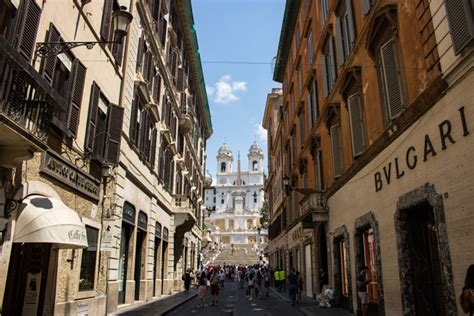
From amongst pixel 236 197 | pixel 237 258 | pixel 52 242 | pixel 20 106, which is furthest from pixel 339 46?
pixel 236 197

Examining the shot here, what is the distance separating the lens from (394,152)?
1041cm

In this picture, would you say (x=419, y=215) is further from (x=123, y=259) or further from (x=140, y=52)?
(x=140, y=52)

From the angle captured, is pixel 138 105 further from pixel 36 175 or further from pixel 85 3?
pixel 36 175

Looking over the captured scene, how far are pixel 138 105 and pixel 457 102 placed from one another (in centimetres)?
1326

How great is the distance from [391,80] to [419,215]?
354 cm

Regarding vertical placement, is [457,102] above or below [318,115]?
below

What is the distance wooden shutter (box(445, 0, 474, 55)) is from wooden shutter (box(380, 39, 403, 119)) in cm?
287

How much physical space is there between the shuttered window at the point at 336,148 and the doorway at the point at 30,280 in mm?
11076

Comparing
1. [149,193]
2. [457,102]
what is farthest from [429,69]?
[149,193]

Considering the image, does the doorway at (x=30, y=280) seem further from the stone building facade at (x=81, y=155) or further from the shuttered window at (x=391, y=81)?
the shuttered window at (x=391, y=81)

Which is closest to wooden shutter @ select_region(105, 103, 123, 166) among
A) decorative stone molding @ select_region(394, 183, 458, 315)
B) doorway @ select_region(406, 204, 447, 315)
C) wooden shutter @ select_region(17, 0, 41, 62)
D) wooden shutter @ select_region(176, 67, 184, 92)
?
wooden shutter @ select_region(17, 0, 41, 62)

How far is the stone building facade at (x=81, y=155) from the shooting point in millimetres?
7684

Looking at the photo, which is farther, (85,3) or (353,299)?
(353,299)

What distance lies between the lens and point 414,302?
9727mm
